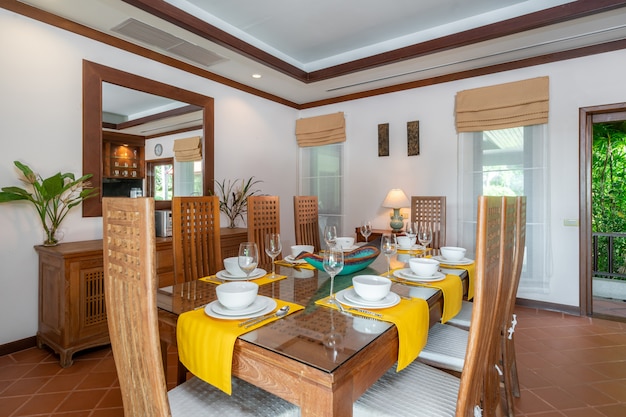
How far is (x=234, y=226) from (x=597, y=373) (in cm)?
342

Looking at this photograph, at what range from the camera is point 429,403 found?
3.68 ft

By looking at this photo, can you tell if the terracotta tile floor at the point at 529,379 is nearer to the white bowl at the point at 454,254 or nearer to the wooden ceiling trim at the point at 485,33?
the white bowl at the point at 454,254

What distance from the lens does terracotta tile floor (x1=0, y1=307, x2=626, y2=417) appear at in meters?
1.84

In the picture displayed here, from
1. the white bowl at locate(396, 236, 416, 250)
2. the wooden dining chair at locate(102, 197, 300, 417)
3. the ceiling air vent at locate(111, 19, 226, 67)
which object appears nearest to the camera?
Answer: the wooden dining chair at locate(102, 197, 300, 417)

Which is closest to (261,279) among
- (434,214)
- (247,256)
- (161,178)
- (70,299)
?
(247,256)

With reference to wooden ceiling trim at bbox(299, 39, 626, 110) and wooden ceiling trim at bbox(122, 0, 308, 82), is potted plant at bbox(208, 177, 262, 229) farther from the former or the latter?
wooden ceiling trim at bbox(299, 39, 626, 110)

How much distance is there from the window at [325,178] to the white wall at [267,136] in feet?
0.43

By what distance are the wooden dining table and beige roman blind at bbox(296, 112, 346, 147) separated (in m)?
3.66

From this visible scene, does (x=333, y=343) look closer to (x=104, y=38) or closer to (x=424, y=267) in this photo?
(x=424, y=267)

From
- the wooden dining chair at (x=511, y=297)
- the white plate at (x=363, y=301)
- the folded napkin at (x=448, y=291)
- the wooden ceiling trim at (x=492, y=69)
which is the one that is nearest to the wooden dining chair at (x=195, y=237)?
the white plate at (x=363, y=301)

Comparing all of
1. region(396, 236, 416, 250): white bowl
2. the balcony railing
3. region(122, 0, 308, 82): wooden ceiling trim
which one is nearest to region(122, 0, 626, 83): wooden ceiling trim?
region(122, 0, 308, 82): wooden ceiling trim

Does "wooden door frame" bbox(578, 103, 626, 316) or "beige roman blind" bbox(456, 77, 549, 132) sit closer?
"wooden door frame" bbox(578, 103, 626, 316)

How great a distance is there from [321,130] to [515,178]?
2.52m

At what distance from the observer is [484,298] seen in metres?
0.94
